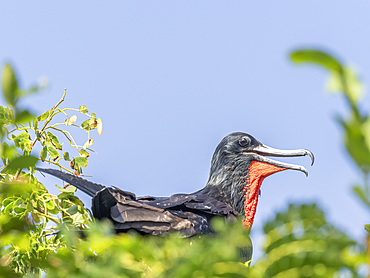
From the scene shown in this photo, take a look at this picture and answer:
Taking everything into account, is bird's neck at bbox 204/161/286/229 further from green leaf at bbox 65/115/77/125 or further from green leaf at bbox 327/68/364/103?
green leaf at bbox 327/68/364/103

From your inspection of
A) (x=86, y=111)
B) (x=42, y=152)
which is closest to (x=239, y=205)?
(x=86, y=111)

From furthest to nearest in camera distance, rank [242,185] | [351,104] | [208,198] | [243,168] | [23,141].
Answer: [243,168], [242,185], [208,198], [23,141], [351,104]

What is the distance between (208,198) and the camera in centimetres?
385

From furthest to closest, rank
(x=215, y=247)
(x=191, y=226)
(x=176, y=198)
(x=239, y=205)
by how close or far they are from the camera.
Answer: (x=239, y=205)
(x=176, y=198)
(x=191, y=226)
(x=215, y=247)

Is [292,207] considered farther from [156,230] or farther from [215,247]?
[156,230]

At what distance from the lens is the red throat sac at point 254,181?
3934 mm

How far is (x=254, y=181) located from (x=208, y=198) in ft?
1.33

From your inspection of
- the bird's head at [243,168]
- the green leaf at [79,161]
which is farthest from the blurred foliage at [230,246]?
the bird's head at [243,168]

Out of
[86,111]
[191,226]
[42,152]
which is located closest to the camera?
[42,152]

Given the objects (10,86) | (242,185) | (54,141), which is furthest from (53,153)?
(10,86)

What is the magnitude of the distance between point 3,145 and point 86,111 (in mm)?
2446

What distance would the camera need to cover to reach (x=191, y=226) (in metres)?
3.31

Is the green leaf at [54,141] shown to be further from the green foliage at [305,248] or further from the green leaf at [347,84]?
the green leaf at [347,84]

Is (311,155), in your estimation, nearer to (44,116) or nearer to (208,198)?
(208,198)
